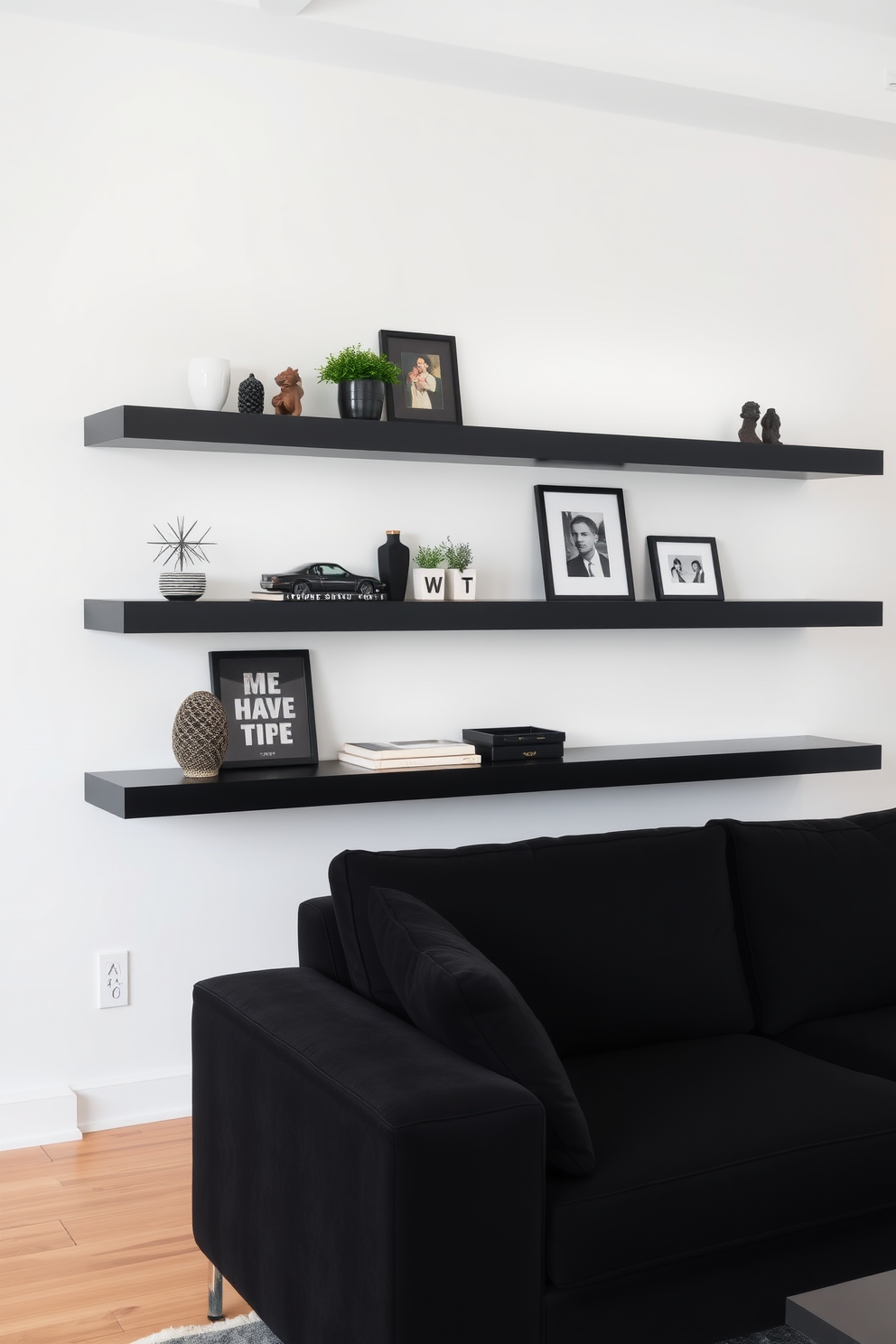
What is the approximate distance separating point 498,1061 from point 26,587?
1794mm

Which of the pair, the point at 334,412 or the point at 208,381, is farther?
the point at 334,412

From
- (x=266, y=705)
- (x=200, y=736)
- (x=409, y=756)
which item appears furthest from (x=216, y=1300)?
(x=266, y=705)

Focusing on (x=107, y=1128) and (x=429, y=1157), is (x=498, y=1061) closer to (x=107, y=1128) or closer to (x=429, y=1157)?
(x=429, y=1157)

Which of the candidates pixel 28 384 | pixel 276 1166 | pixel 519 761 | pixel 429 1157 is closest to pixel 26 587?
pixel 28 384

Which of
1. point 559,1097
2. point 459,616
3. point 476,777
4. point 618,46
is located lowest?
point 559,1097

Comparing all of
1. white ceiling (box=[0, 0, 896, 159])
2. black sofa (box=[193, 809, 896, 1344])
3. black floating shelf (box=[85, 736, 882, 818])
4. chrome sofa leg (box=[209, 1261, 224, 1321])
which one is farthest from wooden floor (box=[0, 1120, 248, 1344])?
white ceiling (box=[0, 0, 896, 159])

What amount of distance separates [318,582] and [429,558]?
0.38 m

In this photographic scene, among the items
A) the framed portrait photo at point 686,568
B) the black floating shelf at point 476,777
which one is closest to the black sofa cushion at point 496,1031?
the black floating shelf at point 476,777

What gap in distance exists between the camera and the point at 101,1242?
2.64 metres

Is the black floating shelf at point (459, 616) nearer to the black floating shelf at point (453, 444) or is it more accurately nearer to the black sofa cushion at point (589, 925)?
the black floating shelf at point (453, 444)

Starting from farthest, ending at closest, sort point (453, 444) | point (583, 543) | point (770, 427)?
point (770, 427)
point (583, 543)
point (453, 444)

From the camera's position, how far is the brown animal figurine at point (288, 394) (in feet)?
10.8

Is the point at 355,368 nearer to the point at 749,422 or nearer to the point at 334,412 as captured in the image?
the point at 334,412

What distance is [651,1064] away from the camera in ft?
7.94
